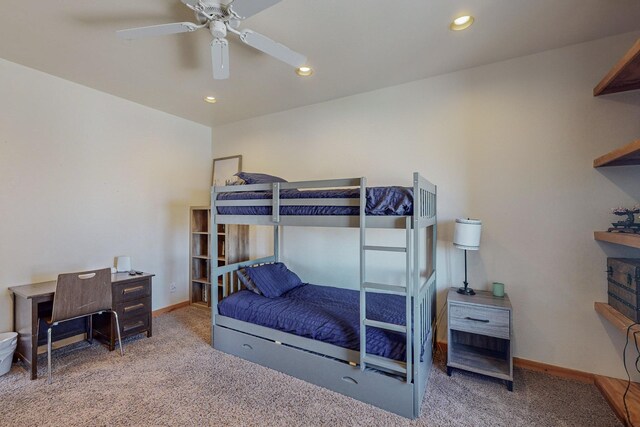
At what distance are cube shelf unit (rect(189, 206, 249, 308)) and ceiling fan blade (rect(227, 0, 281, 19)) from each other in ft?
8.84

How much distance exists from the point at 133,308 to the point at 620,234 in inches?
168

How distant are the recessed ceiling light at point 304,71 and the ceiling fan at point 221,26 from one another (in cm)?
69

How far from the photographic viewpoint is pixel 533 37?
2146 millimetres

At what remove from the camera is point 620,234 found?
1864 millimetres

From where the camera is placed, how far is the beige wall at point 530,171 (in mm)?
2191

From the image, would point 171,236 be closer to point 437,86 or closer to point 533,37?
point 437,86

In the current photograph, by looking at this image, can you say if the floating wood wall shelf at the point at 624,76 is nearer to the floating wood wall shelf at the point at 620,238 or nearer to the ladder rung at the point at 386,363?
the floating wood wall shelf at the point at 620,238

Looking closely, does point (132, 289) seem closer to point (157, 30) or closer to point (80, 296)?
point (80, 296)

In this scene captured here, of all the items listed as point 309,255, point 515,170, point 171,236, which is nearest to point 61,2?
point 171,236

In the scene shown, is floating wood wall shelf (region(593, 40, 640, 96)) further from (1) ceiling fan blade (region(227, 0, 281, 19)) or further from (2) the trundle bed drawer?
(2) the trundle bed drawer

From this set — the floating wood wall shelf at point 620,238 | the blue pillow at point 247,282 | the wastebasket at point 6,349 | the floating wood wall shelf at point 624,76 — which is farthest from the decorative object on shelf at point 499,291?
the wastebasket at point 6,349

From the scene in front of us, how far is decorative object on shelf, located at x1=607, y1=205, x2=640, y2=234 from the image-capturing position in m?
1.91

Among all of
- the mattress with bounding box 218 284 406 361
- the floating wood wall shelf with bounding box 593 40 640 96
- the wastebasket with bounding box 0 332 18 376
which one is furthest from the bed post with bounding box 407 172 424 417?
the wastebasket with bounding box 0 332 18 376

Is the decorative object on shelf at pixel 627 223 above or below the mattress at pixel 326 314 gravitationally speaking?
above
